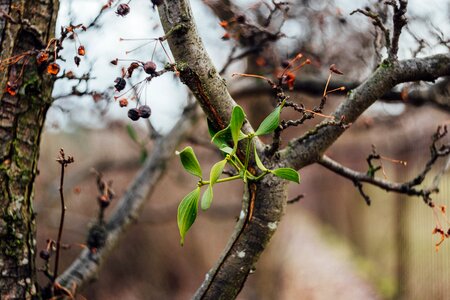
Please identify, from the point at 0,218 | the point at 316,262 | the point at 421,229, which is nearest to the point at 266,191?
the point at 0,218

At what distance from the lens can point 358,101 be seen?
1050mm

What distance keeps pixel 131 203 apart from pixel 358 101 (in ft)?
3.68

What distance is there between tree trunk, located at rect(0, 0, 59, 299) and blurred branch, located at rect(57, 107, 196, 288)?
14.0 inches

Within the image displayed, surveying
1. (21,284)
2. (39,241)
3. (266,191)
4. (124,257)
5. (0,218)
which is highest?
(124,257)

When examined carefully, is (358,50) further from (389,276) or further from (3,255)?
(389,276)

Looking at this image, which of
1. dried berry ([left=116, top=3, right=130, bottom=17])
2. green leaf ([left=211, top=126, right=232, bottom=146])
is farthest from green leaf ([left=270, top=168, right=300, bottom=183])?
dried berry ([left=116, top=3, right=130, bottom=17])

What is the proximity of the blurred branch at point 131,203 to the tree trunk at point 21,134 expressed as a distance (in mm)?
355

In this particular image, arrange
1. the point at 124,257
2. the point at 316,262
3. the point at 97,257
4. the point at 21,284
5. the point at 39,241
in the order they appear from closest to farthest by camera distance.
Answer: the point at 21,284
the point at 97,257
the point at 39,241
the point at 124,257
the point at 316,262

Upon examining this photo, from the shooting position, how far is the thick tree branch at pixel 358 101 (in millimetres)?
1041

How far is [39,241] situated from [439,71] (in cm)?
351

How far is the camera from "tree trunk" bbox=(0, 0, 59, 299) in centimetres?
108

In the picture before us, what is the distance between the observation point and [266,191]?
0.99 m

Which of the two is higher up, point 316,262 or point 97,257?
point 316,262

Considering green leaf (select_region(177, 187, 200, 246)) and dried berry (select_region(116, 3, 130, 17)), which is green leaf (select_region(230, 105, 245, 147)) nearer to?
green leaf (select_region(177, 187, 200, 246))
